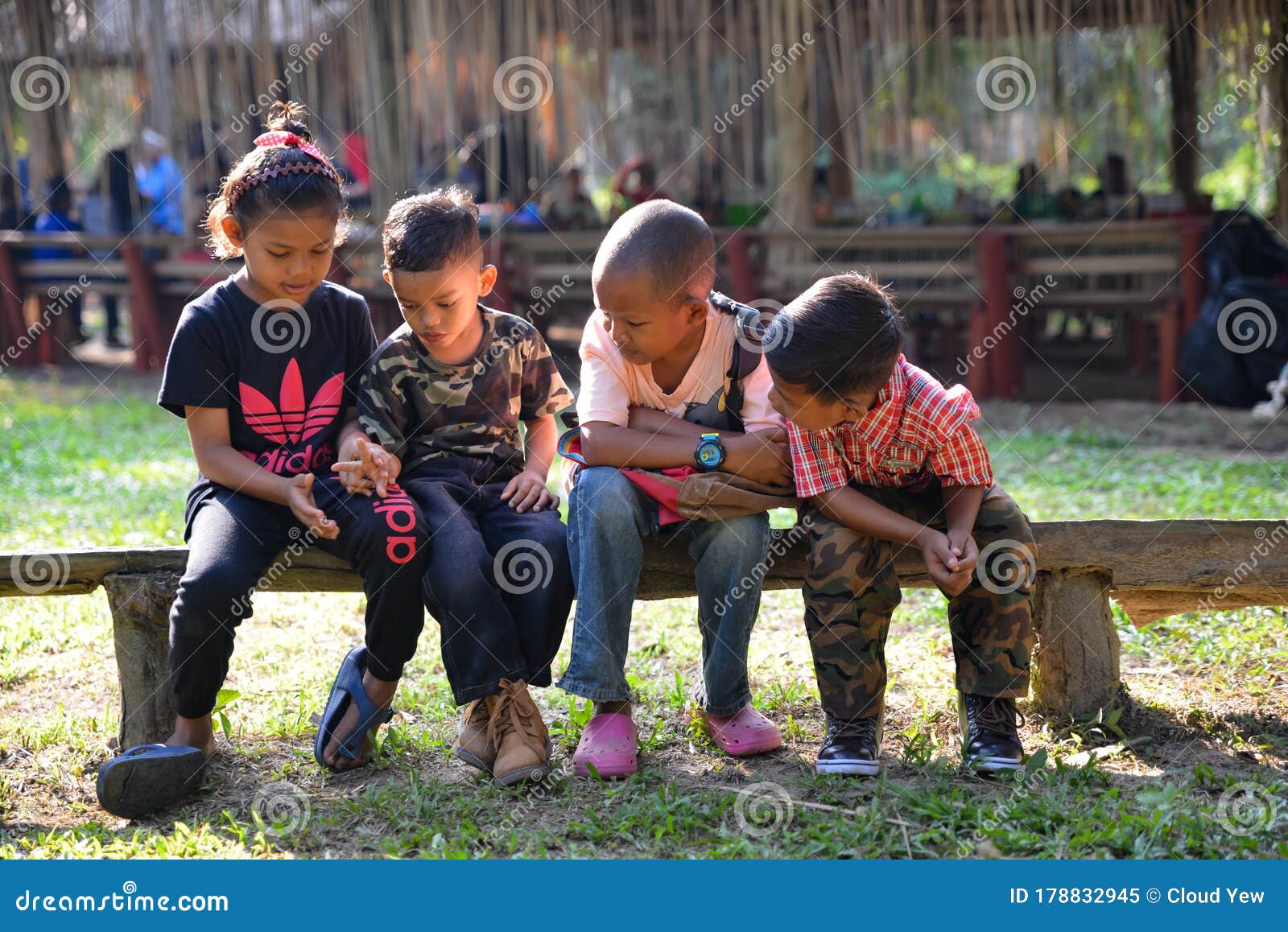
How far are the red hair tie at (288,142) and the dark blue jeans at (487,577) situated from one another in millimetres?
739

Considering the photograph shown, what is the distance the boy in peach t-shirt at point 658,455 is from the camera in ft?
8.45

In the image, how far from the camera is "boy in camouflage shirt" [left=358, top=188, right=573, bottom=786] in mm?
2527

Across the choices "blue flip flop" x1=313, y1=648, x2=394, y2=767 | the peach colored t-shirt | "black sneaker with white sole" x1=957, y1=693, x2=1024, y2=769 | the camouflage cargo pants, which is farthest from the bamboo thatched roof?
"blue flip flop" x1=313, y1=648, x2=394, y2=767

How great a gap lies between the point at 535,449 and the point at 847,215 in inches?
241

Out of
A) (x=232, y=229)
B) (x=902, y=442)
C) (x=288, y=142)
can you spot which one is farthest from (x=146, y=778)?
(x=902, y=442)

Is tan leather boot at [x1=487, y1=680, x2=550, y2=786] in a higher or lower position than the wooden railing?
lower

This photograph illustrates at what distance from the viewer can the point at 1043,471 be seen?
5.37 metres

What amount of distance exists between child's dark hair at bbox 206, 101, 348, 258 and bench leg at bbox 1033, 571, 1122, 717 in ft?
5.81

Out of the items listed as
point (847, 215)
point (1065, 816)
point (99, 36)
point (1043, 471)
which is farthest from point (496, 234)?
point (1065, 816)

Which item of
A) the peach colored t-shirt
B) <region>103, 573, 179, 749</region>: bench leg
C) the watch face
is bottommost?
<region>103, 573, 179, 749</region>: bench leg

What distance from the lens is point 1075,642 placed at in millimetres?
2766

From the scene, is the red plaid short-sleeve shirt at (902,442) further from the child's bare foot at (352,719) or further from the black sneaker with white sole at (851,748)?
the child's bare foot at (352,719)

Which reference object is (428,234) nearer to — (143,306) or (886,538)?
(886,538)

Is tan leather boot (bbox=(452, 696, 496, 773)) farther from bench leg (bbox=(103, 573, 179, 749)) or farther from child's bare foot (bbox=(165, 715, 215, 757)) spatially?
bench leg (bbox=(103, 573, 179, 749))
